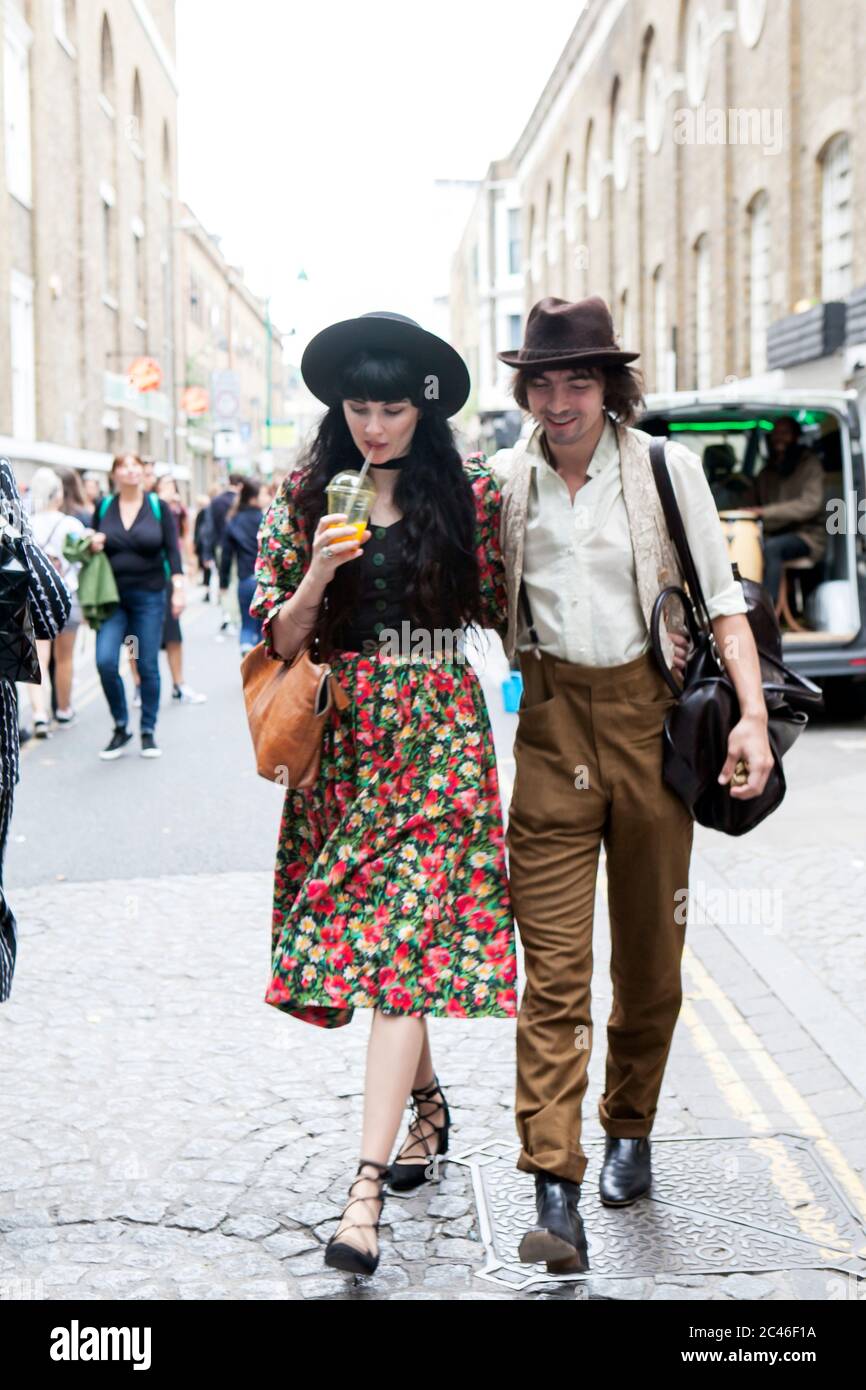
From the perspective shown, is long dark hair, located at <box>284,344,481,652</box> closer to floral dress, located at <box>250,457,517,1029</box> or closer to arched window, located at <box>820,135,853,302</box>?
floral dress, located at <box>250,457,517,1029</box>

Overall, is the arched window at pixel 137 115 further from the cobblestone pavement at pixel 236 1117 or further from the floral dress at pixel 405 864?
the floral dress at pixel 405 864

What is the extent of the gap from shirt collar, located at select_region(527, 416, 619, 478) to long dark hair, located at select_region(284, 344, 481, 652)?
0.17 metres

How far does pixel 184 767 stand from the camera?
9.91 meters

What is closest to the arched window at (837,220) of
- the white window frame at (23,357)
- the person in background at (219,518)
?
the person in background at (219,518)

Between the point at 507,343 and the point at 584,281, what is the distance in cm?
1814

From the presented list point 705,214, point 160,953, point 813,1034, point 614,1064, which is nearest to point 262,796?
point 160,953

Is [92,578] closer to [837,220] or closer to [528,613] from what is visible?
[528,613]

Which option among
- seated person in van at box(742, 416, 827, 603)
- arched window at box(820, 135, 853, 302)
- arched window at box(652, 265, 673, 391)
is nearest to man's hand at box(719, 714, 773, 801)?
seated person in van at box(742, 416, 827, 603)

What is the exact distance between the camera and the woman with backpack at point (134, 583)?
1022 cm

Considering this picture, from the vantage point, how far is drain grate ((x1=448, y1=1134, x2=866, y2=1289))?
3.23 metres

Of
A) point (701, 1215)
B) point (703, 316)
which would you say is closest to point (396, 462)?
point (701, 1215)
